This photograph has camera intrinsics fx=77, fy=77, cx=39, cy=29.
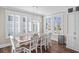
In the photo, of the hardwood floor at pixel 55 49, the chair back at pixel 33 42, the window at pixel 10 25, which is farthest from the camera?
the chair back at pixel 33 42

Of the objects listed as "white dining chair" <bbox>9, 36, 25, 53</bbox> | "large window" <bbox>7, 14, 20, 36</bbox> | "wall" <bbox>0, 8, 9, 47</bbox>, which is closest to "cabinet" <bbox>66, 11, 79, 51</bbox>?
"white dining chair" <bbox>9, 36, 25, 53</bbox>

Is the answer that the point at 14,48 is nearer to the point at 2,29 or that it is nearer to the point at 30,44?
the point at 30,44

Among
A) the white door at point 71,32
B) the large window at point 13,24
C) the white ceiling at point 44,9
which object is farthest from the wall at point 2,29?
the white door at point 71,32

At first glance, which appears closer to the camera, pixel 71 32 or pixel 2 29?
pixel 2 29

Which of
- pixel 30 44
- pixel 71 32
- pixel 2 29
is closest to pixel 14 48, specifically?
pixel 30 44

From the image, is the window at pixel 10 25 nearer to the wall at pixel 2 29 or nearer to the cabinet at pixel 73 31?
the wall at pixel 2 29

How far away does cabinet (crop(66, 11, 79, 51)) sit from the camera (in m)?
2.06

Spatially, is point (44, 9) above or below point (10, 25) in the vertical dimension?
above

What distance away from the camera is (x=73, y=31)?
2.19m

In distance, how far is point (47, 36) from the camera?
2.17 m

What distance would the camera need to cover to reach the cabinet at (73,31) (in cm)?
206

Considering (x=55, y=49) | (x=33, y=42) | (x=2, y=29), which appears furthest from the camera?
(x=33, y=42)
